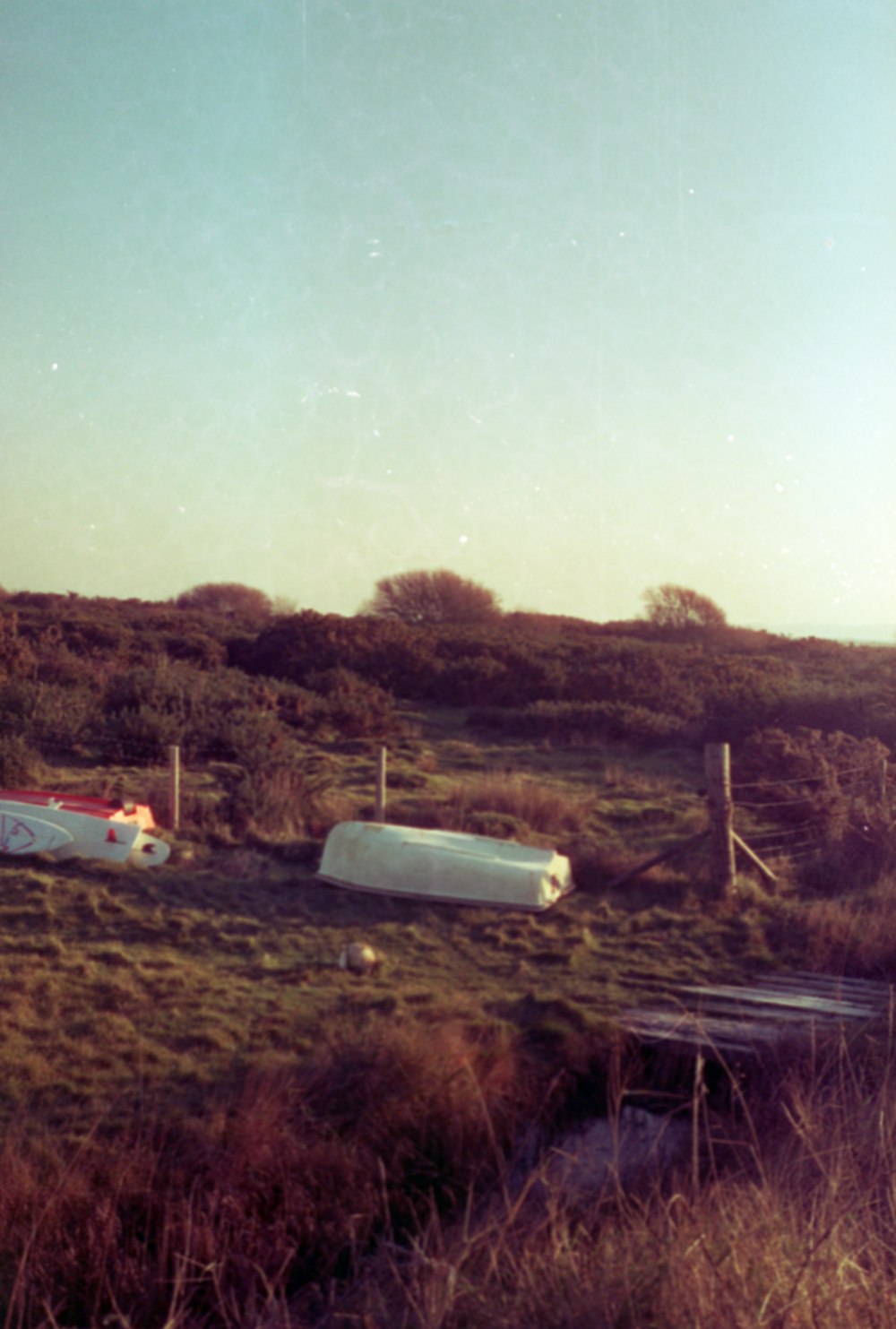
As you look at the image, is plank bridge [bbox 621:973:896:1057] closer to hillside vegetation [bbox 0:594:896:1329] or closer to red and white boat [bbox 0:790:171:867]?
hillside vegetation [bbox 0:594:896:1329]

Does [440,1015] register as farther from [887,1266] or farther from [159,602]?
[159,602]

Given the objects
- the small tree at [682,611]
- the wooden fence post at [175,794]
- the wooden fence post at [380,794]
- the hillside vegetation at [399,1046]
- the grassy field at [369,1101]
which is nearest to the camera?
the grassy field at [369,1101]

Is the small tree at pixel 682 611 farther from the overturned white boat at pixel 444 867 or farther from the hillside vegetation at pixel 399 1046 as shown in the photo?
the overturned white boat at pixel 444 867

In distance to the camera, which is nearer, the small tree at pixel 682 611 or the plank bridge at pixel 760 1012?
the plank bridge at pixel 760 1012

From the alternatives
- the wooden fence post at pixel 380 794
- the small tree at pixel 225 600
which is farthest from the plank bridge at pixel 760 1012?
the small tree at pixel 225 600

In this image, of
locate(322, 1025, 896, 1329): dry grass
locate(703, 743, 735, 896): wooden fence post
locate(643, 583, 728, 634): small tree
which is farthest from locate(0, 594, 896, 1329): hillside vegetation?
locate(643, 583, 728, 634): small tree

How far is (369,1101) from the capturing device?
489 cm

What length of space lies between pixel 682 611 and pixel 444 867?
2636cm

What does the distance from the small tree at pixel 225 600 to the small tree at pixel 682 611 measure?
53.4 feet

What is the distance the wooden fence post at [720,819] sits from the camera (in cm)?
843

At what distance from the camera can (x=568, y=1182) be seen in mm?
4324

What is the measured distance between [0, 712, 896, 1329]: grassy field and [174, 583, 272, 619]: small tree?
33.8m

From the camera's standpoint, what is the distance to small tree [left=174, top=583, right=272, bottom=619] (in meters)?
43.4

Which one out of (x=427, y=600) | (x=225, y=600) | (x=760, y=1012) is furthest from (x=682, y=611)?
(x=760, y=1012)
